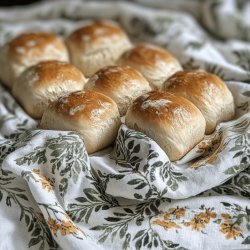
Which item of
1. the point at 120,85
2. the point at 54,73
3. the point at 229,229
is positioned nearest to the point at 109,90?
the point at 120,85

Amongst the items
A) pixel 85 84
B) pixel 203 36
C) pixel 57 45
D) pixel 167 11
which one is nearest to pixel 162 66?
pixel 85 84

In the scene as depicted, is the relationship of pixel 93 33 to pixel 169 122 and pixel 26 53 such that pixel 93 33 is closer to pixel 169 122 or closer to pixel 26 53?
pixel 26 53

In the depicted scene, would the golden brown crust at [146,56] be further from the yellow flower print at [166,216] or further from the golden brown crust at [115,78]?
the yellow flower print at [166,216]

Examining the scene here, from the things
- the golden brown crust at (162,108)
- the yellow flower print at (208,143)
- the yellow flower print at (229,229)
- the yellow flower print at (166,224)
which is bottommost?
the yellow flower print at (229,229)

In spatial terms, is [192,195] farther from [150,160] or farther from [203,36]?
[203,36]

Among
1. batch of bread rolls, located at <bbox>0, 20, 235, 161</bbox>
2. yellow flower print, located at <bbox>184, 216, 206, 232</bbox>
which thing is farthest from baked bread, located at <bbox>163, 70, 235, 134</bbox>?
yellow flower print, located at <bbox>184, 216, 206, 232</bbox>

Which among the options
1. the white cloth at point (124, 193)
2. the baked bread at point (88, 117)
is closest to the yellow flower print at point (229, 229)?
the white cloth at point (124, 193)
